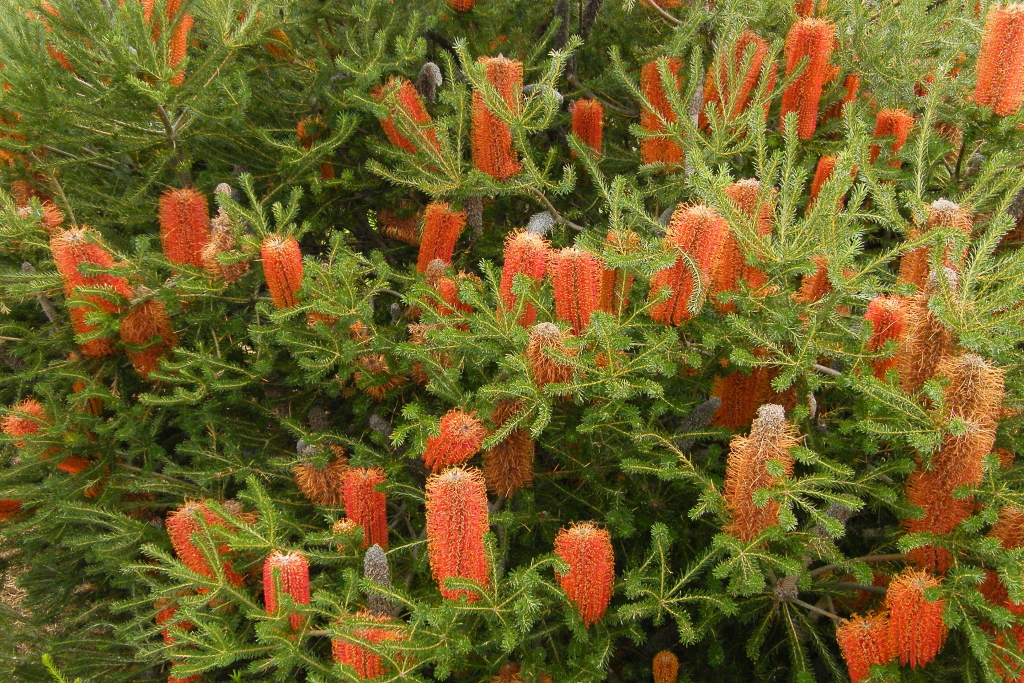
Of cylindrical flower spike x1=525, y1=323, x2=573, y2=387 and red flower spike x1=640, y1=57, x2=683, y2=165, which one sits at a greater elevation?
red flower spike x1=640, y1=57, x2=683, y2=165

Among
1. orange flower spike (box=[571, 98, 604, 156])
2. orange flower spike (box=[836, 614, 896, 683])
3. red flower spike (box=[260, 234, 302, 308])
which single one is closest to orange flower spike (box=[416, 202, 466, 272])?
red flower spike (box=[260, 234, 302, 308])

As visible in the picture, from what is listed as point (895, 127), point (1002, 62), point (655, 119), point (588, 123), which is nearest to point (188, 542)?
point (588, 123)

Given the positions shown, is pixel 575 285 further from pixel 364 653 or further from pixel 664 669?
pixel 664 669

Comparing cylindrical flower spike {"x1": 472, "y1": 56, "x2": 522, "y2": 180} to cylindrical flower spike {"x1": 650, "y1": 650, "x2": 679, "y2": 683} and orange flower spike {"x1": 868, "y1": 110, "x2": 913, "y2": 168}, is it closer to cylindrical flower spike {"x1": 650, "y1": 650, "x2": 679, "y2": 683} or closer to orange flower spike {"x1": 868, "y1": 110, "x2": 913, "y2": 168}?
orange flower spike {"x1": 868, "y1": 110, "x2": 913, "y2": 168}

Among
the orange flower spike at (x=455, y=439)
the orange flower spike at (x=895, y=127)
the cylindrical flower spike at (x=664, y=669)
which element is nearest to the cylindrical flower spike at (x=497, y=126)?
the orange flower spike at (x=455, y=439)

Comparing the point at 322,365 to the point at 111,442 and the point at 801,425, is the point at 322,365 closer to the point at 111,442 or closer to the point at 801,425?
the point at 111,442
